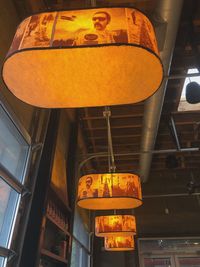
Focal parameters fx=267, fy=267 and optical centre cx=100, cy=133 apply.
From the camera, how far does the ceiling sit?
11.9 feet

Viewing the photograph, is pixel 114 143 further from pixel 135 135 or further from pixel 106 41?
pixel 106 41

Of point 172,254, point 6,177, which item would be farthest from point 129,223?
point 172,254

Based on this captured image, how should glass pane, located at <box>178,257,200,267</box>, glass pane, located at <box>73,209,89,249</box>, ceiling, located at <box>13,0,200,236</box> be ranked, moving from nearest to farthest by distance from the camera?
1. ceiling, located at <box>13,0,200,236</box>
2. glass pane, located at <box>73,209,89,249</box>
3. glass pane, located at <box>178,257,200,267</box>

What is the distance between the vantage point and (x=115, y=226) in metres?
4.23

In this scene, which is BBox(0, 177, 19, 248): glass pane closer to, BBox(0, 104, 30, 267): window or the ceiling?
BBox(0, 104, 30, 267): window

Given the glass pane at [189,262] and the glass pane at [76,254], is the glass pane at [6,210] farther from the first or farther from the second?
the glass pane at [189,262]

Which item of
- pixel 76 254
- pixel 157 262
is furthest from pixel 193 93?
pixel 157 262

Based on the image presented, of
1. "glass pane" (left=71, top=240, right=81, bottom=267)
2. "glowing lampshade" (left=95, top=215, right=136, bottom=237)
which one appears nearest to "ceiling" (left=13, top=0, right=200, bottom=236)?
"glowing lampshade" (left=95, top=215, right=136, bottom=237)

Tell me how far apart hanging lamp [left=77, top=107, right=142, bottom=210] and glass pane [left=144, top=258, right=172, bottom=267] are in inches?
225

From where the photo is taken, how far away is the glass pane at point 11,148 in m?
2.72

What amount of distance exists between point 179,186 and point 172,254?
6.46ft

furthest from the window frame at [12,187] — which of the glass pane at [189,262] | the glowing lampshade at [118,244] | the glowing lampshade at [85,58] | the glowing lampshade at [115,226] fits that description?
the glass pane at [189,262]

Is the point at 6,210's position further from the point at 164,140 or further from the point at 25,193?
the point at 164,140

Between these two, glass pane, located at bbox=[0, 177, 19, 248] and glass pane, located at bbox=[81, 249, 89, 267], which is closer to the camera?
glass pane, located at bbox=[0, 177, 19, 248]
